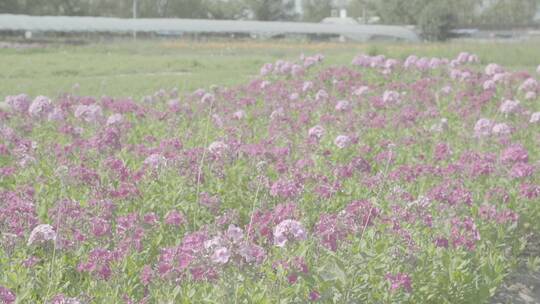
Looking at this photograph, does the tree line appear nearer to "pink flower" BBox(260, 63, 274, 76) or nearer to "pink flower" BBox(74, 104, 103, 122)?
"pink flower" BBox(260, 63, 274, 76)

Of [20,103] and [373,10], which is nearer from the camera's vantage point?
[20,103]

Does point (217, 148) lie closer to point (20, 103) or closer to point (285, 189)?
point (285, 189)

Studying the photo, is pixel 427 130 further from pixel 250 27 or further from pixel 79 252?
pixel 250 27

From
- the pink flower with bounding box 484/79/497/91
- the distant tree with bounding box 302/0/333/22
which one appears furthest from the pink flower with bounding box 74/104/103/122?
the distant tree with bounding box 302/0/333/22

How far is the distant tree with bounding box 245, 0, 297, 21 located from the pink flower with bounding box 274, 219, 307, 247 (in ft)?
239

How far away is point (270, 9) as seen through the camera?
2968 inches

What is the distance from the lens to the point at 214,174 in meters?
5.09

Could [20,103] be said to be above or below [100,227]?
above

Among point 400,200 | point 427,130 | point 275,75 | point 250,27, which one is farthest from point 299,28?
point 400,200

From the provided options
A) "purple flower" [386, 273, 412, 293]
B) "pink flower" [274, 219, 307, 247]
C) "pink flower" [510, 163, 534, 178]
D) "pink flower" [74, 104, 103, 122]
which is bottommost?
"purple flower" [386, 273, 412, 293]

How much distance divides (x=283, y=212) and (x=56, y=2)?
54892 millimetres

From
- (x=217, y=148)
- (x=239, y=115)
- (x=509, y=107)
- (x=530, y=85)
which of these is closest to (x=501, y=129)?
(x=509, y=107)

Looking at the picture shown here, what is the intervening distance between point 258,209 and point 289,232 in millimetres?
1178

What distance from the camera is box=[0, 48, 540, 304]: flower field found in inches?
124
